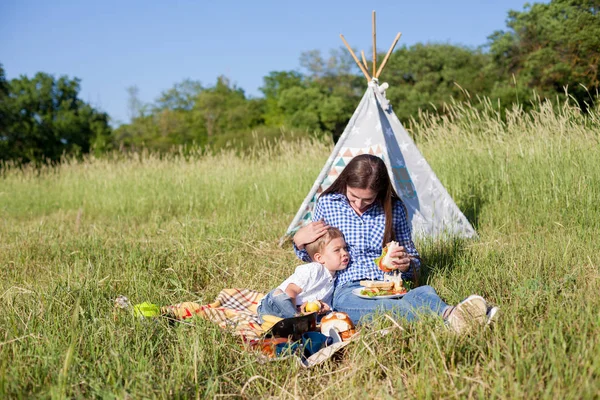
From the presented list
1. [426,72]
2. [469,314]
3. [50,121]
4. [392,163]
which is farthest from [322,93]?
[469,314]

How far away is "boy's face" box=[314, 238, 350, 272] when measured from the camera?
3295 millimetres

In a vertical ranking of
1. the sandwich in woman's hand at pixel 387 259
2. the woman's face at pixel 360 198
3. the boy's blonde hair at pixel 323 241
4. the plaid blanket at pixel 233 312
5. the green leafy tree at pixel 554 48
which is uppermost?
the green leafy tree at pixel 554 48

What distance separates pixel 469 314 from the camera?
101 inches

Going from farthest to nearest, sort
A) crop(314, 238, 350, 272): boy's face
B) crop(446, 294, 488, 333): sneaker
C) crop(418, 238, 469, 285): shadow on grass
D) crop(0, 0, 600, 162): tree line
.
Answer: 1. crop(0, 0, 600, 162): tree line
2. crop(418, 238, 469, 285): shadow on grass
3. crop(314, 238, 350, 272): boy's face
4. crop(446, 294, 488, 333): sneaker

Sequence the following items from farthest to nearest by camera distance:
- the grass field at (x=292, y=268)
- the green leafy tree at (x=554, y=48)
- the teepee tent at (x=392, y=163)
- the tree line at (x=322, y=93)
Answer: the tree line at (x=322, y=93), the green leafy tree at (x=554, y=48), the teepee tent at (x=392, y=163), the grass field at (x=292, y=268)

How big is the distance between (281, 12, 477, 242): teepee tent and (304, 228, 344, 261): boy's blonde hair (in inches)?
64.9

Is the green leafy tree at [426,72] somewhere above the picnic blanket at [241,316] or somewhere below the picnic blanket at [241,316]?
above

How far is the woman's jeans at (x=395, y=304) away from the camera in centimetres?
282

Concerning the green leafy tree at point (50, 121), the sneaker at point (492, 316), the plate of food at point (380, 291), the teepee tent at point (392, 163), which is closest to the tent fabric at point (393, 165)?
the teepee tent at point (392, 163)

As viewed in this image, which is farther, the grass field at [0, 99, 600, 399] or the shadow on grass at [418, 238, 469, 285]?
the shadow on grass at [418, 238, 469, 285]

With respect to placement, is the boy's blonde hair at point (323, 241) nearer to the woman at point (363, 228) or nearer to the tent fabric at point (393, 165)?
the woman at point (363, 228)

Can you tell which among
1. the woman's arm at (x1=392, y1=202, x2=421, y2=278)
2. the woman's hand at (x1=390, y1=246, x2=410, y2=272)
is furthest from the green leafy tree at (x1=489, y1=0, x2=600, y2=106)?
the woman's hand at (x1=390, y1=246, x2=410, y2=272)

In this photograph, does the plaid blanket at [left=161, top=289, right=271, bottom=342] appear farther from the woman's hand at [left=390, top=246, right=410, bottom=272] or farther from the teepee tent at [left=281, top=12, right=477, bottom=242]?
the teepee tent at [left=281, top=12, right=477, bottom=242]

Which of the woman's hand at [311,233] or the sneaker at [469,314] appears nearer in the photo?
the sneaker at [469,314]
